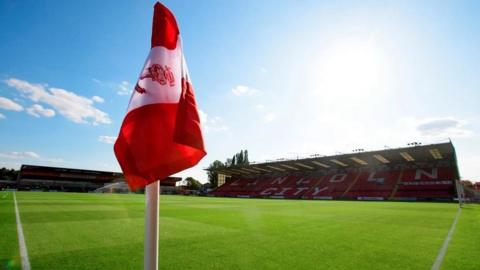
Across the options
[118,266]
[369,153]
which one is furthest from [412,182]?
[118,266]

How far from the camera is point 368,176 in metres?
49.0

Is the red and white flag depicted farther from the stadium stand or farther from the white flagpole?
the stadium stand

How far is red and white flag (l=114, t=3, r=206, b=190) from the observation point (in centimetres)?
178

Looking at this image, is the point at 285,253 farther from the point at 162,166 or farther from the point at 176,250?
the point at 162,166

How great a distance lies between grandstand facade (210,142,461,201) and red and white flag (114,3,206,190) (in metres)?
42.0

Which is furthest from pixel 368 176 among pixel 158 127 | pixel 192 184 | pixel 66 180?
pixel 192 184

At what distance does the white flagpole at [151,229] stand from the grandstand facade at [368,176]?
138ft


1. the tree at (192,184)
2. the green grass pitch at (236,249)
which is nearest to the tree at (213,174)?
the tree at (192,184)

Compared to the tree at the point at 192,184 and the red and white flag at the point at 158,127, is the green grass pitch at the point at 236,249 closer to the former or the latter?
the red and white flag at the point at 158,127

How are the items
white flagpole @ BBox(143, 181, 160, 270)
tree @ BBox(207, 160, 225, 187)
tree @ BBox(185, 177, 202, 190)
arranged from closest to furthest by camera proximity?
white flagpole @ BBox(143, 181, 160, 270) < tree @ BBox(207, 160, 225, 187) < tree @ BBox(185, 177, 202, 190)

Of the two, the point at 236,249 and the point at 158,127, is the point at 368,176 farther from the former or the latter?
the point at 158,127

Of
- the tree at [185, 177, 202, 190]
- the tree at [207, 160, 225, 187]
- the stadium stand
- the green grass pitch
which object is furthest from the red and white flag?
the tree at [185, 177, 202, 190]

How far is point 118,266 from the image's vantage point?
401 centimetres

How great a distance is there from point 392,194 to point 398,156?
599 cm
